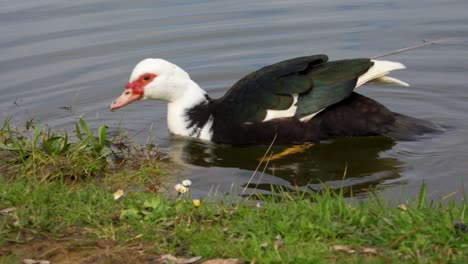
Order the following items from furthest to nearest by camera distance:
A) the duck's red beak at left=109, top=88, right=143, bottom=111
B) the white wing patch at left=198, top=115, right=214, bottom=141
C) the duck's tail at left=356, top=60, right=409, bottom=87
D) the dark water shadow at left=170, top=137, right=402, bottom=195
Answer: the duck's red beak at left=109, top=88, right=143, bottom=111 → the white wing patch at left=198, top=115, right=214, bottom=141 → the duck's tail at left=356, top=60, right=409, bottom=87 → the dark water shadow at left=170, top=137, right=402, bottom=195

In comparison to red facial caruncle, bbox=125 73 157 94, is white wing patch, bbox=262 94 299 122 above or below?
below

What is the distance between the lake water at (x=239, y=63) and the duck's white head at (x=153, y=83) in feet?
1.27

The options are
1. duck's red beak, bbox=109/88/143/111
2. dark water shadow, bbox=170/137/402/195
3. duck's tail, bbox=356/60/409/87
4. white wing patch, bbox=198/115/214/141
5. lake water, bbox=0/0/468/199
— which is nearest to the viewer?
dark water shadow, bbox=170/137/402/195

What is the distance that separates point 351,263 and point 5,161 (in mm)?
3333

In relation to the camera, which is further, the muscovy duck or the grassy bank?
the muscovy duck

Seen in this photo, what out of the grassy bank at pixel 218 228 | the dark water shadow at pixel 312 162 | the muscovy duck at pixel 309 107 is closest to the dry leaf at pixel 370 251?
the grassy bank at pixel 218 228

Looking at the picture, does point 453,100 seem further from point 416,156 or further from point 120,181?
point 120,181

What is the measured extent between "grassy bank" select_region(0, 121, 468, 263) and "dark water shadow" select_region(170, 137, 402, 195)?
1.11 metres

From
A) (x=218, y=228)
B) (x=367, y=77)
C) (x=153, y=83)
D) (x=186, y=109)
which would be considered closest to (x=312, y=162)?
(x=367, y=77)

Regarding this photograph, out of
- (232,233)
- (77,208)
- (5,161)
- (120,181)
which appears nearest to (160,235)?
(232,233)

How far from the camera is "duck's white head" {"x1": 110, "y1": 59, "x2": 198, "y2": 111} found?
24.7 feet

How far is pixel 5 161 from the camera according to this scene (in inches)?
248

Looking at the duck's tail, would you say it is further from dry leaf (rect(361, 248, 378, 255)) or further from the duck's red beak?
dry leaf (rect(361, 248, 378, 255))

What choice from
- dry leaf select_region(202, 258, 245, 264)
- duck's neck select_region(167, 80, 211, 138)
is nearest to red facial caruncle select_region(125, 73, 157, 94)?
duck's neck select_region(167, 80, 211, 138)
